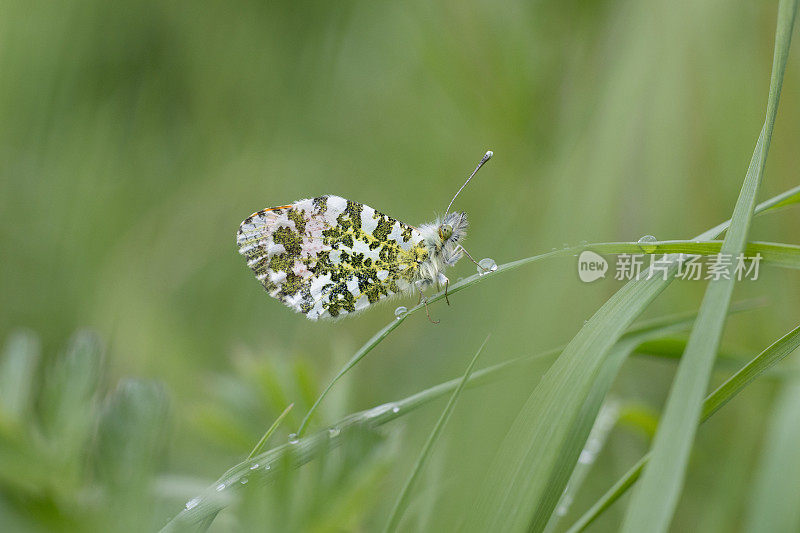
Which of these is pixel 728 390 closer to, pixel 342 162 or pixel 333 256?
Result: pixel 333 256

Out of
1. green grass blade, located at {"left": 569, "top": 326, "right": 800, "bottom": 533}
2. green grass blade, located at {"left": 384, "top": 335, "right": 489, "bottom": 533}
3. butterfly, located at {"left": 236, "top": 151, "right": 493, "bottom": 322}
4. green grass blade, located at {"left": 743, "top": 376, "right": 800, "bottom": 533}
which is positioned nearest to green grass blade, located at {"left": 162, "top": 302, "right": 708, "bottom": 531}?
green grass blade, located at {"left": 384, "top": 335, "right": 489, "bottom": 533}

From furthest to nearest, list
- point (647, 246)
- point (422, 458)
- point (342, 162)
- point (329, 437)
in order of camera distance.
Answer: point (342, 162), point (647, 246), point (422, 458), point (329, 437)

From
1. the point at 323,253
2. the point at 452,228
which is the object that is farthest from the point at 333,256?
the point at 452,228

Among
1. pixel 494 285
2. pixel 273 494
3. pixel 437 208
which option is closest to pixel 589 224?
pixel 494 285

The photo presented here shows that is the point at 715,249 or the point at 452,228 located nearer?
the point at 715,249

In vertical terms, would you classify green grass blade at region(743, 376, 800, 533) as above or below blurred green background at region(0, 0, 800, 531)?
below

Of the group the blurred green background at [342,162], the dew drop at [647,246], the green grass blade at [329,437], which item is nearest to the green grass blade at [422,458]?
the green grass blade at [329,437]

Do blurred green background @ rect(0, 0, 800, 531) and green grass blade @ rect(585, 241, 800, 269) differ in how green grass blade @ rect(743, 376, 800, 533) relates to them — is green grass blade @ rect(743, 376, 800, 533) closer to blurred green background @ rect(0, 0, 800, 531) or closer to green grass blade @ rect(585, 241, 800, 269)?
blurred green background @ rect(0, 0, 800, 531)

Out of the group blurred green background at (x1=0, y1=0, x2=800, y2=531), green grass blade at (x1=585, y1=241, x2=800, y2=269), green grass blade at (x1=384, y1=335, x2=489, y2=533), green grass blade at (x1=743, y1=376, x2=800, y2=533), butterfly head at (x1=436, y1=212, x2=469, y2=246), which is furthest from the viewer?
butterfly head at (x1=436, y1=212, x2=469, y2=246)
